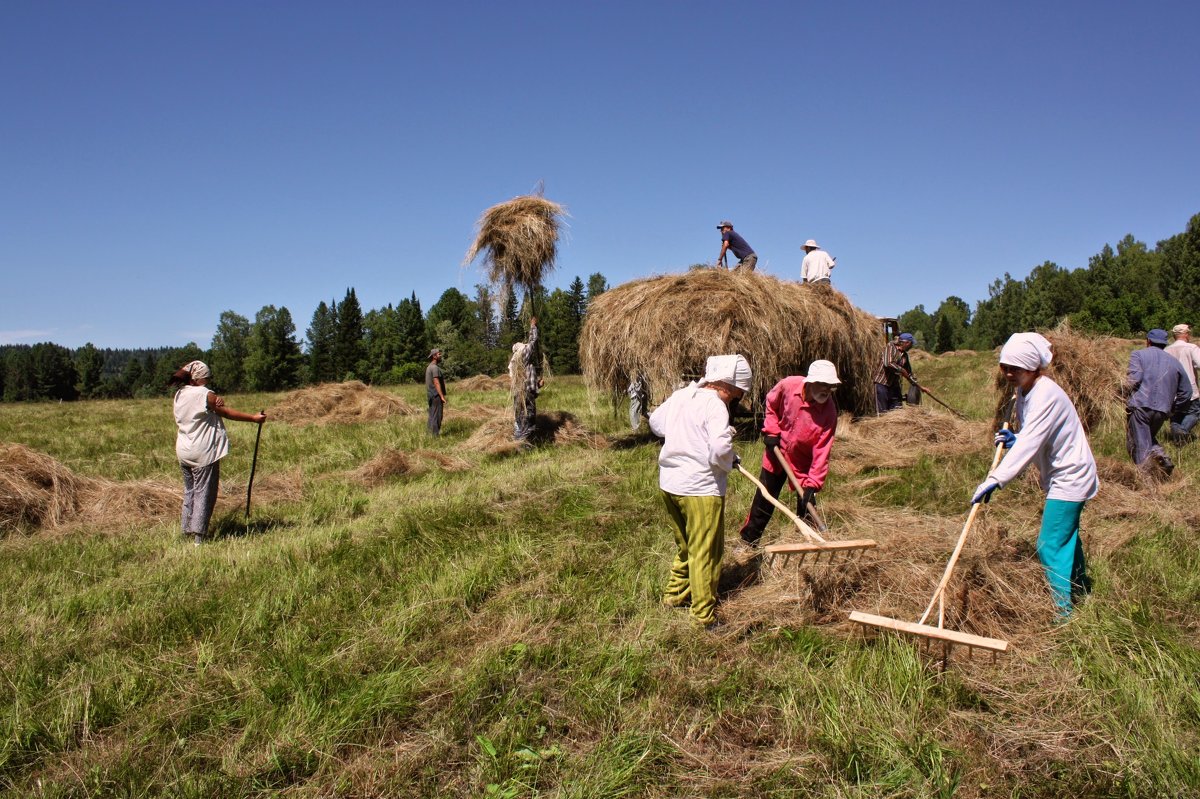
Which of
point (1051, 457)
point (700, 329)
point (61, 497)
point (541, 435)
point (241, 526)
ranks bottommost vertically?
point (241, 526)

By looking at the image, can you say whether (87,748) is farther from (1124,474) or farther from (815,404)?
(1124,474)

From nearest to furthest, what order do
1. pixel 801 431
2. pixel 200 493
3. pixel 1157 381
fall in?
pixel 801 431, pixel 200 493, pixel 1157 381

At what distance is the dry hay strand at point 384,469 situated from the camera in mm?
9102

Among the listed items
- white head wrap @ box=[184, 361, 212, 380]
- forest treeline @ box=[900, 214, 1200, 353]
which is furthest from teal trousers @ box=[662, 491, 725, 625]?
forest treeline @ box=[900, 214, 1200, 353]

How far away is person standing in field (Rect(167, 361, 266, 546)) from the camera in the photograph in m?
6.20

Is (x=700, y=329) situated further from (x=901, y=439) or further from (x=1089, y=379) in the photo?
(x=1089, y=379)

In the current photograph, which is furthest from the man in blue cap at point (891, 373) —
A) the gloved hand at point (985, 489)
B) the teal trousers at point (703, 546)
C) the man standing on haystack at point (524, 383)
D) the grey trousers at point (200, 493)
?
the grey trousers at point (200, 493)

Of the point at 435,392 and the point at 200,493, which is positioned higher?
the point at 435,392

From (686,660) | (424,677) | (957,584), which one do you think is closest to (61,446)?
(424,677)

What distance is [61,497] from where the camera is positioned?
7.48 m

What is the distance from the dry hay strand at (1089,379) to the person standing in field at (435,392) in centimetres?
888

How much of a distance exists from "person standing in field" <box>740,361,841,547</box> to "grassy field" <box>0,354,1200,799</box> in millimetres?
520

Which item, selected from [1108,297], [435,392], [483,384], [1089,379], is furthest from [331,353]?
[1108,297]

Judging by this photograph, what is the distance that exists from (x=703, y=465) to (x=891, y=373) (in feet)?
29.3
